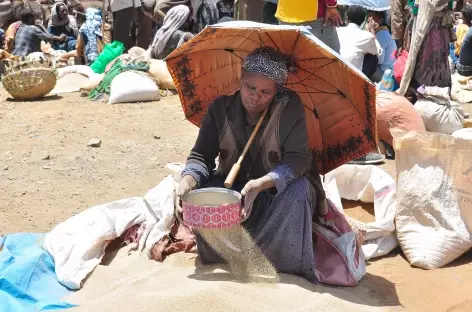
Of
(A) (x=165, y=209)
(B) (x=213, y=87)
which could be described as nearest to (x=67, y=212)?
(A) (x=165, y=209)

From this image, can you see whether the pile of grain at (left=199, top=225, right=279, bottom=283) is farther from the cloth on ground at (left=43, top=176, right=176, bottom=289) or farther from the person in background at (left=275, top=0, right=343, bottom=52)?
the person in background at (left=275, top=0, right=343, bottom=52)

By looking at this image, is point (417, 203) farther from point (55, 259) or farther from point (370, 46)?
point (370, 46)

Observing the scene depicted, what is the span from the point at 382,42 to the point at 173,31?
2653 mm

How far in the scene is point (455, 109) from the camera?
5.63 metres

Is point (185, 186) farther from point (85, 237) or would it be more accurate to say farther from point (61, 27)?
point (61, 27)

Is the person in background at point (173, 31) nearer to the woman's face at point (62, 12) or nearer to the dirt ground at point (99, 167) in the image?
the dirt ground at point (99, 167)

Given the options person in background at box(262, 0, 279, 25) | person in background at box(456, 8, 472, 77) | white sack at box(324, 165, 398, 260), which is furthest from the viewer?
person in background at box(456, 8, 472, 77)

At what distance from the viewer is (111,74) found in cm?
811

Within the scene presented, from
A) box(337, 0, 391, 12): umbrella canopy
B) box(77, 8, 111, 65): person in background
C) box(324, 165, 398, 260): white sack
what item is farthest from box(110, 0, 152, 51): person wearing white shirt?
box(324, 165, 398, 260): white sack

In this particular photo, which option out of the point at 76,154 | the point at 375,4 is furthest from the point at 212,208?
the point at 375,4

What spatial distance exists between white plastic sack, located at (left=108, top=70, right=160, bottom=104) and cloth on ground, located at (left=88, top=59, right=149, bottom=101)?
0.89 feet

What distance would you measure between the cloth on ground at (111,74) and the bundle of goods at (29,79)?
532mm

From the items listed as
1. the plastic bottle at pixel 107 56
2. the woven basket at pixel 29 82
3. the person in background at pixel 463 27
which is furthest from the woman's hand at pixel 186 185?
the person in background at pixel 463 27

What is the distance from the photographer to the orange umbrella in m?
2.98
